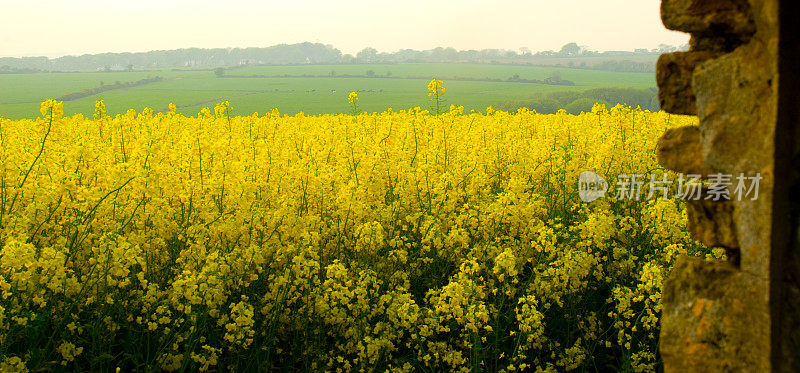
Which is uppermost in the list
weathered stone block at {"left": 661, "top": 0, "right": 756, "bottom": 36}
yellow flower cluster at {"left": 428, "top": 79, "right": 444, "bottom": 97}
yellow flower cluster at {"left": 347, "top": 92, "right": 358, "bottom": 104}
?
weathered stone block at {"left": 661, "top": 0, "right": 756, "bottom": 36}

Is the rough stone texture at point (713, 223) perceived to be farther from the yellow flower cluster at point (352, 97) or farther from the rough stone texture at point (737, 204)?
the yellow flower cluster at point (352, 97)

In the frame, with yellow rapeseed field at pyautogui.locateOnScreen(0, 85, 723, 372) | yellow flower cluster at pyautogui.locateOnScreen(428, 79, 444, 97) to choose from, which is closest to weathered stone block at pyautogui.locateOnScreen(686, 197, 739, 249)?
yellow rapeseed field at pyautogui.locateOnScreen(0, 85, 723, 372)

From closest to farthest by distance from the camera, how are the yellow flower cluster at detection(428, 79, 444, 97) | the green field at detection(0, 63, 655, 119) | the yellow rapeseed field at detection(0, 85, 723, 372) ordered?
the yellow rapeseed field at detection(0, 85, 723, 372) < the yellow flower cluster at detection(428, 79, 444, 97) < the green field at detection(0, 63, 655, 119)

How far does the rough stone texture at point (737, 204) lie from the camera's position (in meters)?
1.68

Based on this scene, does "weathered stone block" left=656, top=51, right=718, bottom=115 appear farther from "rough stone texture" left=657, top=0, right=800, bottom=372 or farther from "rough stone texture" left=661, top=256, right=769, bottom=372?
"rough stone texture" left=661, top=256, right=769, bottom=372

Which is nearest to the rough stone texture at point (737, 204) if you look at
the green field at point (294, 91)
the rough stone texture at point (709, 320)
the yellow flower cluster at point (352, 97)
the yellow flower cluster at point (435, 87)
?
the rough stone texture at point (709, 320)

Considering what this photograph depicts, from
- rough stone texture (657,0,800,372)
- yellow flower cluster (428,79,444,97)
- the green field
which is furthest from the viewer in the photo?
the green field

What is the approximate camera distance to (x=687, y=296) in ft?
6.78

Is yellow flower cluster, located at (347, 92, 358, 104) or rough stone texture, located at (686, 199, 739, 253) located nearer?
rough stone texture, located at (686, 199, 739, 253)

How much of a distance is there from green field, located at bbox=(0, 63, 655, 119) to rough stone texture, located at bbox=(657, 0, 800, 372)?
17871 mm

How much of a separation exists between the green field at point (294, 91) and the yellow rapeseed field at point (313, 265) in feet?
49.3

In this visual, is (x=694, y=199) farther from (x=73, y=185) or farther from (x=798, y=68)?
(x=73, y=185)

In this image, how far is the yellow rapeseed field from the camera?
3254 mm

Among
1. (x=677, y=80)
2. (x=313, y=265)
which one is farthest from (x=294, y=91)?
(x=677, y=80)
